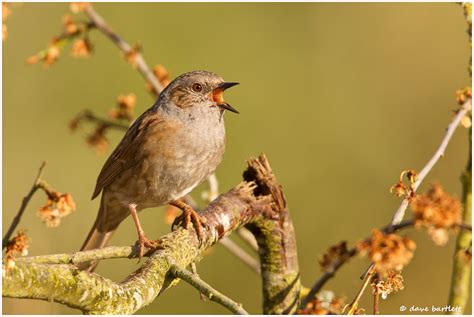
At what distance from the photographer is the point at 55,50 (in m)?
3.97

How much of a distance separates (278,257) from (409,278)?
253 cm

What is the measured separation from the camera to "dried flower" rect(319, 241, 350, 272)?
1.87 m

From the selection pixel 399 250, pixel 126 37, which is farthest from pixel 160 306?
pixel 399 250

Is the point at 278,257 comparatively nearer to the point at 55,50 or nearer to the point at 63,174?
the point at 55,50

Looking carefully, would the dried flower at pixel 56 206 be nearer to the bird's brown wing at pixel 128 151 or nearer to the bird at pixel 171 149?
the bird at pixel 171 149

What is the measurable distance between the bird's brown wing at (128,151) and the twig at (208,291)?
1826 millimetres

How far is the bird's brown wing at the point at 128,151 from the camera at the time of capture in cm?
445

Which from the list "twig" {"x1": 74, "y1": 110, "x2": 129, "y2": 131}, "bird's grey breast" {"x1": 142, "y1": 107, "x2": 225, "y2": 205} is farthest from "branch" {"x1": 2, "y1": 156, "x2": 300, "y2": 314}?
"twig" {"x1": 74, "y1": 110, "x2": 129, "y2": 131}

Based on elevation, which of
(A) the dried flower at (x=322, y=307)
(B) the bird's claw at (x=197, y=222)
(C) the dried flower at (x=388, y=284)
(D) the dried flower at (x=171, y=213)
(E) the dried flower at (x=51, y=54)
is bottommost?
(A) the dried flower at (x=322, y=307)

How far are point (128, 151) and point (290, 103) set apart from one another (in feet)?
11.0

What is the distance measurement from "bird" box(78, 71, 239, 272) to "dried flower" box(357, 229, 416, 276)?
2.24 meters

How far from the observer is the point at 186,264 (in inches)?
122

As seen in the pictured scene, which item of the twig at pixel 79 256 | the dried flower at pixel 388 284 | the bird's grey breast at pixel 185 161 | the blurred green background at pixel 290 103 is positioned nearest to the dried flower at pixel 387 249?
the dried flower at pixel 388 284

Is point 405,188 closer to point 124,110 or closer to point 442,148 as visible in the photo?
point 442,148
